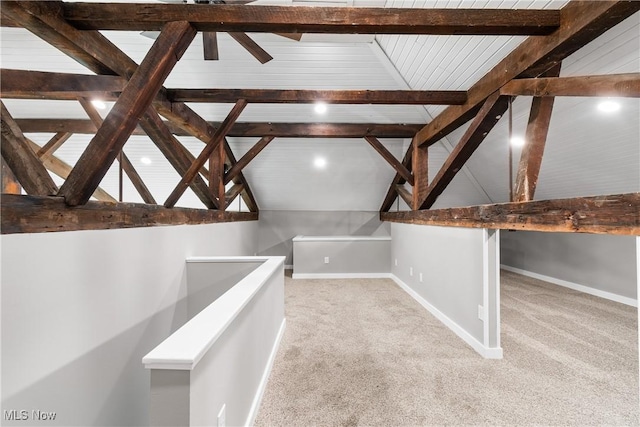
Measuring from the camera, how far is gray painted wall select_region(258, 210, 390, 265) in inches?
258

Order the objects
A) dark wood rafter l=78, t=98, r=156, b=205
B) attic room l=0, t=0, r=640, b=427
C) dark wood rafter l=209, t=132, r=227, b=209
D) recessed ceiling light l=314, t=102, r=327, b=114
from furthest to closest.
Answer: dark wood rafter l=209, t=132, r=227, b=209 < recessed ceiling light l=314, t=102, r=327, b=114 < dark wood rafter l=78, t=98, r=156, b=205 < attic room l=0, t=0, r=640, b=427

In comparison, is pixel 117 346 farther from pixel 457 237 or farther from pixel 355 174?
pixel 355 174

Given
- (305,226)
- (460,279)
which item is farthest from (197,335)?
(305,226)

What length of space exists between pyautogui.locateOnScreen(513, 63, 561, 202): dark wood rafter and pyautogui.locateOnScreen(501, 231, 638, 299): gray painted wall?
9.77 ft

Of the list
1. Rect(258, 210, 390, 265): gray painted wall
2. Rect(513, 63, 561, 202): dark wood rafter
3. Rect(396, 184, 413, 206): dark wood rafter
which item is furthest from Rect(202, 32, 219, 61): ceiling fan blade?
Rect(258, 210, 390, 265): gray painted wall

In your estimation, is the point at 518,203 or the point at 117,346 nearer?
the point at 117,346

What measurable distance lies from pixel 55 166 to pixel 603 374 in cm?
705

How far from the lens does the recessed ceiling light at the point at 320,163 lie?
5.27 meters

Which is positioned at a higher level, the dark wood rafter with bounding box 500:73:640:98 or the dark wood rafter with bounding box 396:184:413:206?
the dark wood rafter with bounding box 500:73:640:98

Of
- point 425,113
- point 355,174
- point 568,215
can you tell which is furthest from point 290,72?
point 568,215

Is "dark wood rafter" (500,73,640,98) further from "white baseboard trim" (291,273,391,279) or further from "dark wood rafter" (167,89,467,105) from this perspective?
"white baseboard trim" (291,273,391,279)

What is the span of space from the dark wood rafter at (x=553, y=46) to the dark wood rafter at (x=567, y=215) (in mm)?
949

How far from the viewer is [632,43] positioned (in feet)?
6.07

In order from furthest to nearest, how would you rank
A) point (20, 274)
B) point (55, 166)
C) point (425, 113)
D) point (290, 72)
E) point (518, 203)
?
point (55, 166)
point (425, 113)
point (290, 72)
point (518, 203)
point (20, 274)
